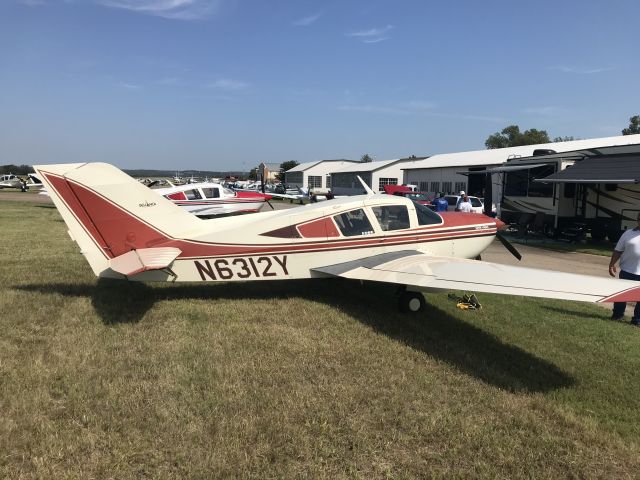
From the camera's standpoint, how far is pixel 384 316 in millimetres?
6762

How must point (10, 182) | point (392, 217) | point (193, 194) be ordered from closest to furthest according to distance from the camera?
point (392, 217), point (193, 194), point (10, 182)

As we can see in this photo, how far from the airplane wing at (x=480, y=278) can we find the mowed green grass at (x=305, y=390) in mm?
691

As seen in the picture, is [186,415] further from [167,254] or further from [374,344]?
[167,254]

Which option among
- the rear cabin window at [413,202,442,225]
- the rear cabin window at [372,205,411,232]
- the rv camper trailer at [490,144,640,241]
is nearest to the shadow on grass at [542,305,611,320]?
the rear cabin window at [413,202,442,225]

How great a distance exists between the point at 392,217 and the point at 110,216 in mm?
4528

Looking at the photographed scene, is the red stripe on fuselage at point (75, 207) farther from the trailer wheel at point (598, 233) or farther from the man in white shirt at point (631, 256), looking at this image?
the trailer wheel at point (598, 233)

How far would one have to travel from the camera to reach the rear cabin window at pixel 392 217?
7.71 metres

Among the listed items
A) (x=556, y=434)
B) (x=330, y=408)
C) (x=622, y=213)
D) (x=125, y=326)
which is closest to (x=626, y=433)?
(x=556, y=434)

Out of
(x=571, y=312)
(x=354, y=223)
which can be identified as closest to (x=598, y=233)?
(x=571, y=312)

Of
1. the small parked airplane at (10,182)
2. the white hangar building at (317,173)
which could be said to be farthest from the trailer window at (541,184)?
the small parked airplane at (10,182)

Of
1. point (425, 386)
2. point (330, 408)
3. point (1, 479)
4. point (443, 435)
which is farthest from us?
point (425, 386)

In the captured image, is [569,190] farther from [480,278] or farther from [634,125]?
[634,125]

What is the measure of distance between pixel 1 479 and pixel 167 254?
3.78m

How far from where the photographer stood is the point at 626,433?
12.2 feet
